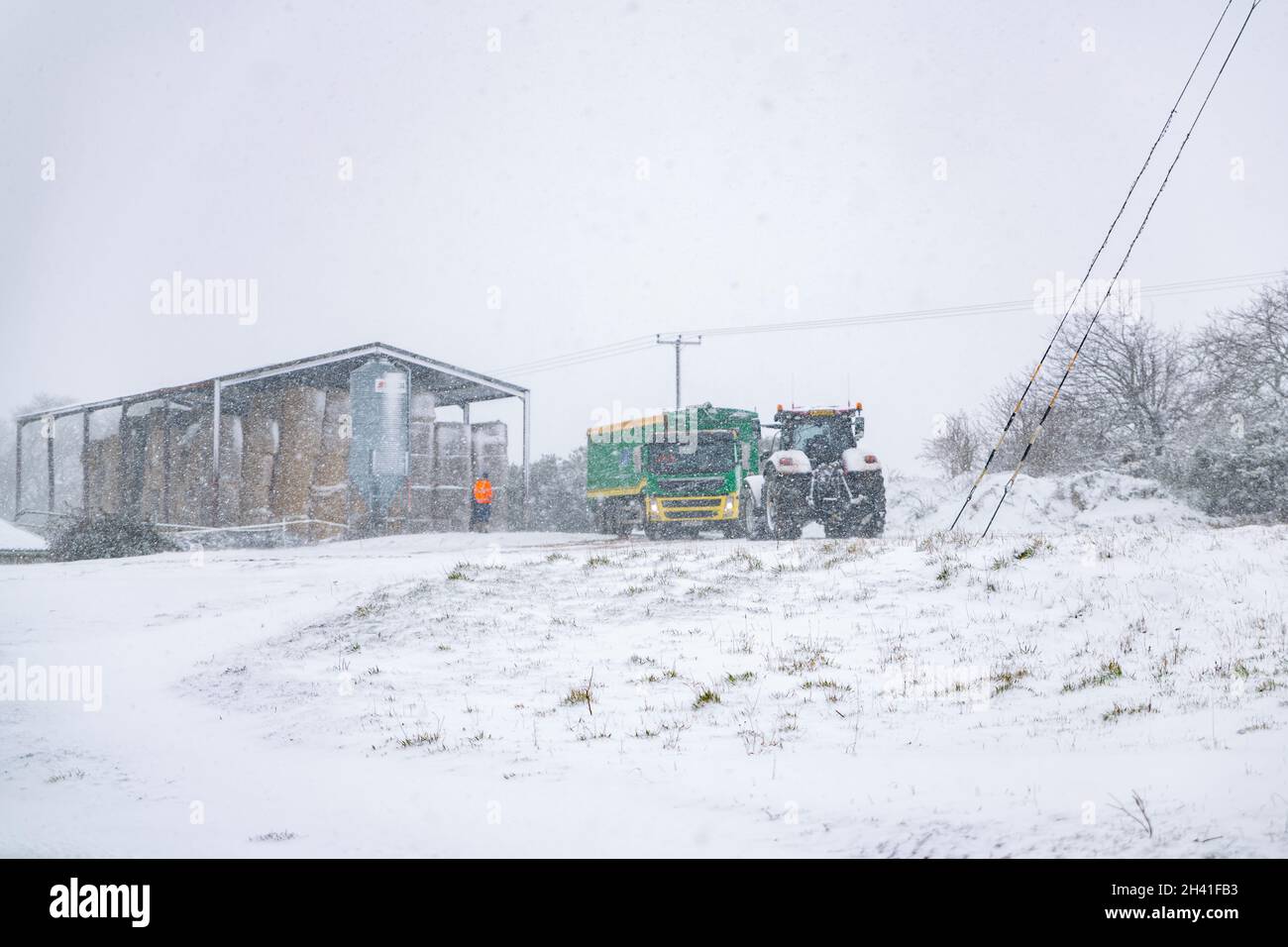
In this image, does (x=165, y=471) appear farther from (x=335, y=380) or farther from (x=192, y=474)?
(x=335, y=380)

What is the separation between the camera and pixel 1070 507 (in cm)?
2342

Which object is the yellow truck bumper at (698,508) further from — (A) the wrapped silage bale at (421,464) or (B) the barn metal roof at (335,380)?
(B) the barn metal roof at (335,380)

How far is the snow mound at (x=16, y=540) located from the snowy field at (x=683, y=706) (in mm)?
11764

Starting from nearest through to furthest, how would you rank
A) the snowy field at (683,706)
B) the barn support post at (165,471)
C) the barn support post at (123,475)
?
the snowy field at (683,706), the barn support post at (165,471), the barn support post at (123,475)

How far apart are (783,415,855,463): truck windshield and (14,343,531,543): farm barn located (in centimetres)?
1264

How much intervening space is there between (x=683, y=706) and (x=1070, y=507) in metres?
19.4

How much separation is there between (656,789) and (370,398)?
23.3m

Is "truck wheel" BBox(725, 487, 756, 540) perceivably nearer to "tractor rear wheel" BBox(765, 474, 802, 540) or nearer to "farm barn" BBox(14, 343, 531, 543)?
"tractor rear wheel" BBox(765, 474, 802, 540)

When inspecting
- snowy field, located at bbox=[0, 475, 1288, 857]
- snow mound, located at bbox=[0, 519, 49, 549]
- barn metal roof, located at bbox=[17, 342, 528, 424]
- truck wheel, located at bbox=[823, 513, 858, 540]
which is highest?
barn metal roof, located at bbox=[17, 342, 528, 424]

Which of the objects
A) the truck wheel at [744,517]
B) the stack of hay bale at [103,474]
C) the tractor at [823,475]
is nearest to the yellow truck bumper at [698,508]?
the truck wheel at [744,517]

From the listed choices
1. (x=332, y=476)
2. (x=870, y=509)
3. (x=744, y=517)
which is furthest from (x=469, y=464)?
(x=870, y=509)

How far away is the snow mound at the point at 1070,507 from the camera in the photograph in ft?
70.3

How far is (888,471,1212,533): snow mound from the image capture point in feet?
70.3

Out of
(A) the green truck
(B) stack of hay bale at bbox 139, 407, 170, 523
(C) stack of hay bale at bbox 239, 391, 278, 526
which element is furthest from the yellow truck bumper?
(B) stack of hay bale at bbox 139, 407, 170, 523
